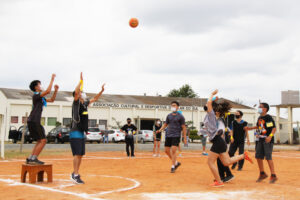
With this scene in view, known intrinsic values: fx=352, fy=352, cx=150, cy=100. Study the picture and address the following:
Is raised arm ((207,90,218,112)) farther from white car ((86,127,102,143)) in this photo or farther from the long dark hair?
white car ((86,127,102,143))

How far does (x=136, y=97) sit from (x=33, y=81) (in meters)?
47.3

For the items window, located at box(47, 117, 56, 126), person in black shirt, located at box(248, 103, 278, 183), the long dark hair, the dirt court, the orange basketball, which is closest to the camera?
the dirt court

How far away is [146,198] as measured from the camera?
6.02m

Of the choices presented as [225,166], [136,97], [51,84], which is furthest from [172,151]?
[136,97]

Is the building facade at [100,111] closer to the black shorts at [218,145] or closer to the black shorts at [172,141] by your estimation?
the black shorts at [172,141]

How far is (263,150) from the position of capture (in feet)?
27.8

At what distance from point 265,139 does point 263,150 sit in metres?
0.31

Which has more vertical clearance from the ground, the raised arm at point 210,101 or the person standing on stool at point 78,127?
the raised arm at point 210,101

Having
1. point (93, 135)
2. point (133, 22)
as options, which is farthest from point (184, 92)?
Result: point (133, 22)

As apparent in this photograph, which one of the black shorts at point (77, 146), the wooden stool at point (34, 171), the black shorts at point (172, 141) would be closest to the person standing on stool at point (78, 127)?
the black shorts at point (77, 146)

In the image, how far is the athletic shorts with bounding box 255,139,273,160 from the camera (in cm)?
832

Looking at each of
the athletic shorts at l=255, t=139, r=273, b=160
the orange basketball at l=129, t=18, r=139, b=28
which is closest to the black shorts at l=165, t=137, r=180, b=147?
→ the athletic shorts at l=255, t=139, r=273, b=160

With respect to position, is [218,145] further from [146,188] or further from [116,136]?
[116,136]

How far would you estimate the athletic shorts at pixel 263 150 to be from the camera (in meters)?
8.32
